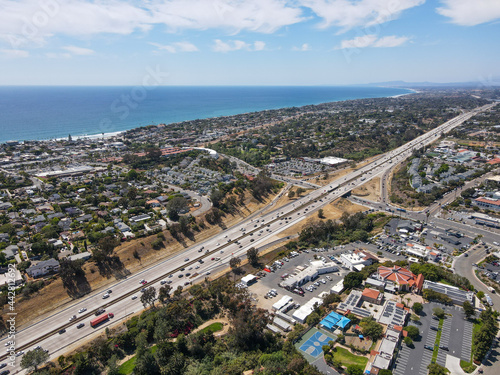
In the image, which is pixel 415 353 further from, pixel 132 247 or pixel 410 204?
pixel 410 204

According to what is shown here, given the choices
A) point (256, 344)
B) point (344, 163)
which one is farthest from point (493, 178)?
point (256, 344)

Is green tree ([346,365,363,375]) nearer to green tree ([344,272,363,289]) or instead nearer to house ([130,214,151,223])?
green tree ([344,272,363,289])

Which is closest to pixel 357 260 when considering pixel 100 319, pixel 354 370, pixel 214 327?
pixel 354 370

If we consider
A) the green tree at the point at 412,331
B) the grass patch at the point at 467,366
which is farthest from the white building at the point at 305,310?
the grass patch at the point at 467,366

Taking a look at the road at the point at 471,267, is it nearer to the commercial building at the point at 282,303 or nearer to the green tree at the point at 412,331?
the green tree at the point at 412,331

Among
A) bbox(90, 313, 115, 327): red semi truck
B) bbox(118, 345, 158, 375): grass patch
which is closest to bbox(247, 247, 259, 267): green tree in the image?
bbox(118, 345, 158, 375): grass patch
